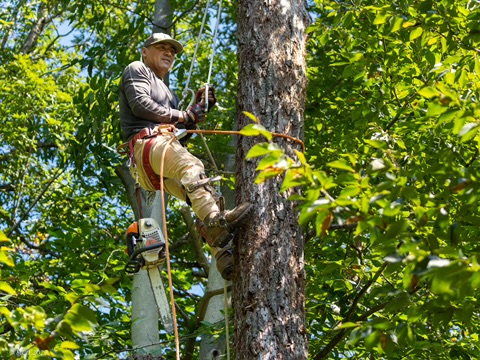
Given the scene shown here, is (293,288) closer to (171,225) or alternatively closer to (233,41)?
(171,225)

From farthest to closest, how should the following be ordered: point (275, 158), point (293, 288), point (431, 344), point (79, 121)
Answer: point (79, 121) < point (431, 344) < point (293, 288) < point (275, 158)

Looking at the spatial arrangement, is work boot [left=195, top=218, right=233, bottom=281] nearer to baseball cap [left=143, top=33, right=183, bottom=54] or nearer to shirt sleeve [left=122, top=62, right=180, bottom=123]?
shirt sleeve [left=122, top=62, right=180, bottom=123]

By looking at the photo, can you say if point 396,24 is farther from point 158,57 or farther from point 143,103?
point 158,57

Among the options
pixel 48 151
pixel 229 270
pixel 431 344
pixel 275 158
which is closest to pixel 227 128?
pixel 48 151

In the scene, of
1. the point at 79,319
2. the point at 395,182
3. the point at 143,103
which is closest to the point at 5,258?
the point at 79,319

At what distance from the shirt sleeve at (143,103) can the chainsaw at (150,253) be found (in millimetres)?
684

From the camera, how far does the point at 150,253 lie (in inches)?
213

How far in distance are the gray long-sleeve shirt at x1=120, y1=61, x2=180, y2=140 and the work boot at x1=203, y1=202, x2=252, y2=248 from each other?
1.00 meters

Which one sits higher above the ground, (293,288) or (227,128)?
(227,128)

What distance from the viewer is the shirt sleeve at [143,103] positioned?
5582 millimetres

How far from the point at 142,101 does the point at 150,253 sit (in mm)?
997

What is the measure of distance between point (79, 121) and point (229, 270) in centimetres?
717

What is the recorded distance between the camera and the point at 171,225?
1190 centimetres

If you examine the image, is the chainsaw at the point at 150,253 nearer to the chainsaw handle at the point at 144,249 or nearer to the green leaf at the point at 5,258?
the chainsaw handle at the point at 144,249
